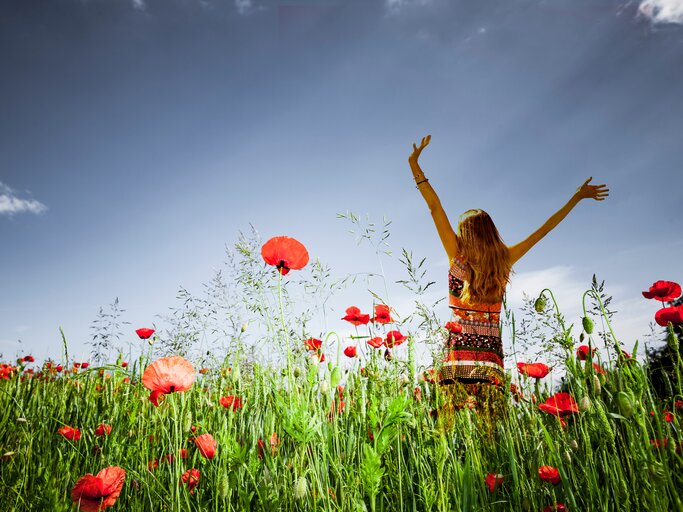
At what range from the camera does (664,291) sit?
6.94ft

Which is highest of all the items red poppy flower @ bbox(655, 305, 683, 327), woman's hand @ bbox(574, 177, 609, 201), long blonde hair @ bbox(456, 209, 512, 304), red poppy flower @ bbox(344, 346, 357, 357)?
woman's hand @ bbox(574, 177, 609, 201)

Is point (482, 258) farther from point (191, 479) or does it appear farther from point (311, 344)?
point (191, 479)

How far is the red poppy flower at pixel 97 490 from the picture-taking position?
4.69ft

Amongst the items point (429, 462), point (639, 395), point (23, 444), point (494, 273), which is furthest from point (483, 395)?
point (23, 444)

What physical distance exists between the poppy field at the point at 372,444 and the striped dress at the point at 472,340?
777mm

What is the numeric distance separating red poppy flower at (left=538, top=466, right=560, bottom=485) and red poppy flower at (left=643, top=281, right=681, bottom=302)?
119 cm

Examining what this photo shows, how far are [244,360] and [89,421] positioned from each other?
0.89 meters

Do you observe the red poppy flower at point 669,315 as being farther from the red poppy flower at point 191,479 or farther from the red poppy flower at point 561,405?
the red poppy flower at point 191,479

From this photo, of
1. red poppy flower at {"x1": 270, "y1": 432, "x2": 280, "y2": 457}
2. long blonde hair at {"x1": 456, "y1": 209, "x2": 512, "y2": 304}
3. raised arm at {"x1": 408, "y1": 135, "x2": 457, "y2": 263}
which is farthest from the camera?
raised arm at {"x1": 408, "y1": 135, "x2": 457, "y2": 263}

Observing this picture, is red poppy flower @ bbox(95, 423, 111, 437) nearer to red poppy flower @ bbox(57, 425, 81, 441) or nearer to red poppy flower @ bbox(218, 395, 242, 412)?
red poppy flower @ bbox(57, 425, 81, 441)

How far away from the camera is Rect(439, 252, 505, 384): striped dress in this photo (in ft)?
10.4

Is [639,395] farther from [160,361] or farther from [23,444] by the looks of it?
[23,444]

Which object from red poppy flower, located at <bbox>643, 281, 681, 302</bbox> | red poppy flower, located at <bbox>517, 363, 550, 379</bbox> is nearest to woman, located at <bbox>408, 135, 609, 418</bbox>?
red poppy flower, located at <bbox>517, 363, 550, 379</bbox>

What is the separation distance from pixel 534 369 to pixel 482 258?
61.6 inches
